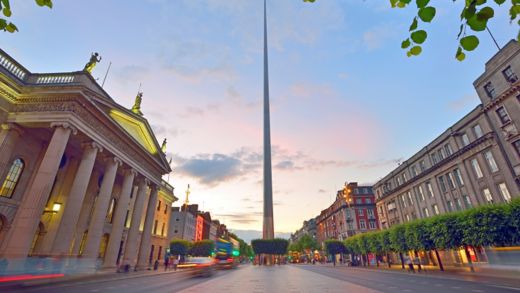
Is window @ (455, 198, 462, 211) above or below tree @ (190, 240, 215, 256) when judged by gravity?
above

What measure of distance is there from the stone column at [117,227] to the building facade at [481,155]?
42.9m

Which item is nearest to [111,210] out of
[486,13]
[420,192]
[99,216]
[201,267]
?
[99,216]

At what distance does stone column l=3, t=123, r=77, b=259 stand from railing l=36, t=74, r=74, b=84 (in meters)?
5.24

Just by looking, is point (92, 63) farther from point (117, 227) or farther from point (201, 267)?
point (201, 267)

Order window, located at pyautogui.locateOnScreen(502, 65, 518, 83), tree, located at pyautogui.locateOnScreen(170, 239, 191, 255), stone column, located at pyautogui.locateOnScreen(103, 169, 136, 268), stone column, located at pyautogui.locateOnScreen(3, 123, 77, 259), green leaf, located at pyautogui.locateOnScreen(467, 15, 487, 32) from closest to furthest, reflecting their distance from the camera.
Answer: green leaf, located at pyautogui.locateOnScreen(467, 15, 487, 32), stone column, located at pyautogui.locateOnScreen(3, 123, 77, 259), stone column, located at pyautogui.locateOnScreen(103, 169, 136, 268), window, located at pyautogui.locateOnScreen(502, 65, 518, 83), tree, located at pyautogui.locateOnScreen(170, 239, 191, 255)

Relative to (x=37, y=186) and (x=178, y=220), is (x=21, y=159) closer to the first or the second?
(x=37, y=186)

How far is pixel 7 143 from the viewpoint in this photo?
2006 cm

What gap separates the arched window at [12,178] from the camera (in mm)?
20766

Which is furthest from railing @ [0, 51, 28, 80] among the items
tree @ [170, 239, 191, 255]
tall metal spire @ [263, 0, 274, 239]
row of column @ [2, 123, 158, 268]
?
tall metal spire @ [263, 0, 274, 239]

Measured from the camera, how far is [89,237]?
75.9 ft

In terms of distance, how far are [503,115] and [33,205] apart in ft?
153

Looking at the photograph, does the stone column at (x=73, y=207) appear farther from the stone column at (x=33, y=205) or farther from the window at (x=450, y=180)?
the window at (x=450, y=180)

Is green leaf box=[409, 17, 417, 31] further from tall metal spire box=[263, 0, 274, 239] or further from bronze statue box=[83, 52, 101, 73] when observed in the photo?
tall metal spire box=[263, 0, 274, 239]

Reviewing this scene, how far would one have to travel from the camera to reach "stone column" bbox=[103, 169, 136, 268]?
1019 inches
